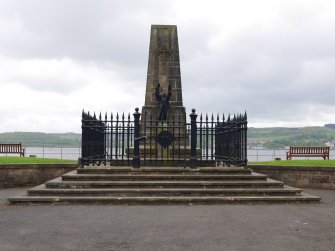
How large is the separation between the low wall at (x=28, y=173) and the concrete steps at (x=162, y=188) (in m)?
3.30

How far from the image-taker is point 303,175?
13008 millimetres

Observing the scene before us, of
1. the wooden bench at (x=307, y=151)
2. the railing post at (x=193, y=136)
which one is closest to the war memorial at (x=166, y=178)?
the railing post at (x=193, y=136)

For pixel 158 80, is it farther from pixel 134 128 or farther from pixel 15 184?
pixel 15 184

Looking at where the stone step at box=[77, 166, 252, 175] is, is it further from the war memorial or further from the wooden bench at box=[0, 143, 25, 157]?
the wooden bench at box=[0, 143, 25, 157]

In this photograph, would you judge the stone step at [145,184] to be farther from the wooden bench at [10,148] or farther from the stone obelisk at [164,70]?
the wooden bench at [10,148]

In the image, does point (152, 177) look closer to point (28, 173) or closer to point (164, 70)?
point (28, 173)

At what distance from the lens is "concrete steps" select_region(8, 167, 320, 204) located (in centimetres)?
888

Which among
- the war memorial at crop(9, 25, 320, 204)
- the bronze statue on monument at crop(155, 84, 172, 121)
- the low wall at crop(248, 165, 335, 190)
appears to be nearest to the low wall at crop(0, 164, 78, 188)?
the war memorial at crop(9, 25, 320, 204)

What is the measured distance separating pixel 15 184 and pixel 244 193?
27.7 feet
